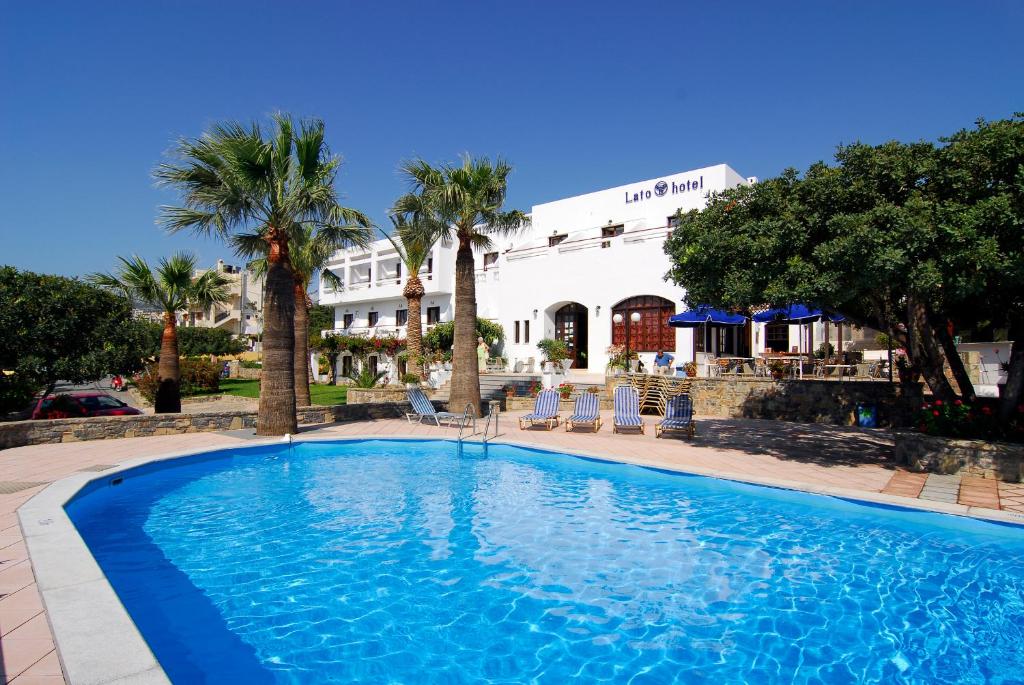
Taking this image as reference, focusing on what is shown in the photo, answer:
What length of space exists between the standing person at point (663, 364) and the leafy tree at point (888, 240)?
9.51 metres

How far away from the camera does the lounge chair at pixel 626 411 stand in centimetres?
1424

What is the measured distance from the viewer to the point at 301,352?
1986cm

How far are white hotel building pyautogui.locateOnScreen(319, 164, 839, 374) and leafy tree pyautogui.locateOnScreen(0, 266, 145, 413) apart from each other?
15.0 m

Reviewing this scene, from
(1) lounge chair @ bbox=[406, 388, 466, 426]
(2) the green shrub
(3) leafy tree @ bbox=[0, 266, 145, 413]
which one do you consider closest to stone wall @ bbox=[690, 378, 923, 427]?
(1) lounge chair @ bbox=[406, 388, 466, 426]

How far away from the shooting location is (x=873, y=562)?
6523mm

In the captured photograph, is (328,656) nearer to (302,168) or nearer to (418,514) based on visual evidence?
(418,514)

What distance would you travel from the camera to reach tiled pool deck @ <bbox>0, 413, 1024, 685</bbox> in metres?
3.96

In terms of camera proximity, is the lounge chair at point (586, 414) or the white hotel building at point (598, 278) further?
the white hotel building at point (598, 278)

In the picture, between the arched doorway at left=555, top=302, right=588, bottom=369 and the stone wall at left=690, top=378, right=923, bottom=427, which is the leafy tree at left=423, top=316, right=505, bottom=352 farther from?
the stone wall at left=690, top=378, right=923, bottom=427

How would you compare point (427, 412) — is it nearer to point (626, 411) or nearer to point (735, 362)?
point (626, 411)

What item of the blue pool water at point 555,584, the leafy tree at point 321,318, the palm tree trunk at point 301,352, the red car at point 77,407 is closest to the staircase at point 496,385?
the palm tree trunk at point 301,352

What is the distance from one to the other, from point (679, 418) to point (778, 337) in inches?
512

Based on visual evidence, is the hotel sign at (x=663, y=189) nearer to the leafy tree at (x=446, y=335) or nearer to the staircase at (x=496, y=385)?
the leafy tree at (x=446, y=335)

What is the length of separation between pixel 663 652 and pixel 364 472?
758 cm
